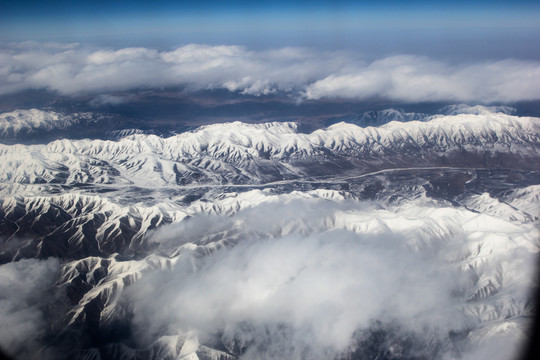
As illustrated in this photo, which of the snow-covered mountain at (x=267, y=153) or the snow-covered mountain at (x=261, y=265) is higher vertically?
the snow-covered mountain at (x=267, y=153)

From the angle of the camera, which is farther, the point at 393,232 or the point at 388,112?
the point at 388,112

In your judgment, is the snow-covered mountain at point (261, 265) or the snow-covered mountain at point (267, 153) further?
the snow-covered mountain at point (267, 153)

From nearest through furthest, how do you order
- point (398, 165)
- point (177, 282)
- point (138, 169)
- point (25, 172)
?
point (177, 282) < point (25, 172) < point (138, 169) < point (398, 165)

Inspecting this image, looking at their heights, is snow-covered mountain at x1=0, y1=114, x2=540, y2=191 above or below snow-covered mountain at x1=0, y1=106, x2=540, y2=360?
above

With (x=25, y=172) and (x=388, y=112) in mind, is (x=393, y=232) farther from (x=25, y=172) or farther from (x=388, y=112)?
(x=388, y=112)

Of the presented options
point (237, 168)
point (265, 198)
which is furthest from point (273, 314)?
point (237, 168)

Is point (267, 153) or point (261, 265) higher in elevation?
point (267, 153)

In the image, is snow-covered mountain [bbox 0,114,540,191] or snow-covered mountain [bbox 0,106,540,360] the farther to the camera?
snow-covered mountain [bbox 0,114,540,191]

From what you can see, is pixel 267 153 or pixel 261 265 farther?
pixel 267 153
